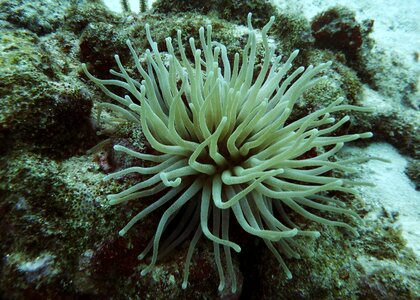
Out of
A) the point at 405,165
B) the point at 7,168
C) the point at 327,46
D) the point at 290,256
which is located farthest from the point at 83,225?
the point at 327,46

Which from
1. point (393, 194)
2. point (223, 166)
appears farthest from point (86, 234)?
point (393, 194)

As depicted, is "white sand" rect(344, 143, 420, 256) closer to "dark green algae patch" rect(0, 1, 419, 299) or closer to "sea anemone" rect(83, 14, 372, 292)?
"dark green algae patch" rect(0, 1, 419, 299)

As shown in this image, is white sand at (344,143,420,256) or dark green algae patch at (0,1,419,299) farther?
white sand at (344,143,420,256)

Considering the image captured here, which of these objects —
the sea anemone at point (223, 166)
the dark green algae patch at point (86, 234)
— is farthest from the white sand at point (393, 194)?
the sea anemone at point (223, 166)

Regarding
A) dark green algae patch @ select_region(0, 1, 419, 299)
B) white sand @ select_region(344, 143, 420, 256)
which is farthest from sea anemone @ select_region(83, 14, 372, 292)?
white sand @ select_region(344, 143, 420, 256)

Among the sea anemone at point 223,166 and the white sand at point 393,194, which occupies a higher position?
the sea anemone at point 223,166

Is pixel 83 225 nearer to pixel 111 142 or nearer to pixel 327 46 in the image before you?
pixel 111 142

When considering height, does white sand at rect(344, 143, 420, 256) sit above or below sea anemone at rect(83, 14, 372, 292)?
below

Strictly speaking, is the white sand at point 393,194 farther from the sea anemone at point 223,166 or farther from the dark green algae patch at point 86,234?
the sea anemone at point 223,166

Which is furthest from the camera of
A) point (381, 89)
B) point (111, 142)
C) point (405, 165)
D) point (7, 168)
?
point (381, 89)

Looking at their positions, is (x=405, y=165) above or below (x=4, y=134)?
below

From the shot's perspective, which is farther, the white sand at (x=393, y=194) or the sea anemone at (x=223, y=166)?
the white sand at (x=393, y=194)
